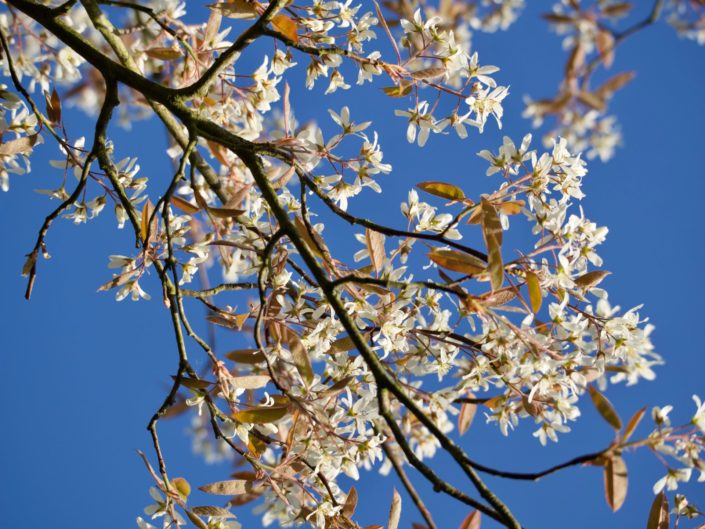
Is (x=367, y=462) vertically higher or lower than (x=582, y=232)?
lower

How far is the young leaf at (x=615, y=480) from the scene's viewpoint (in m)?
1.06

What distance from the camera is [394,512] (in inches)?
55.5

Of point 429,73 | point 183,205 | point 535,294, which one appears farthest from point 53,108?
point 535,294

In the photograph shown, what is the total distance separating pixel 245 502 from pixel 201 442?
1193mm

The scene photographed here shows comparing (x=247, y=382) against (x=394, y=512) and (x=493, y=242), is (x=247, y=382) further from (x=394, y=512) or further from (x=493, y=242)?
(x=493, y=242)

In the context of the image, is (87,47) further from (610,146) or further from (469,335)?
(610,146)

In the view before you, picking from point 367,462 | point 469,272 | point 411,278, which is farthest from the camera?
point 367,462

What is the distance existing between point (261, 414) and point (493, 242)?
0.51m

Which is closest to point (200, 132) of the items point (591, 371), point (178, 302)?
point (178, 302)

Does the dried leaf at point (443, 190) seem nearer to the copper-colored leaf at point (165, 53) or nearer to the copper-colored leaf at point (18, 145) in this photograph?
the copper-colored leaf at point (165, 53)

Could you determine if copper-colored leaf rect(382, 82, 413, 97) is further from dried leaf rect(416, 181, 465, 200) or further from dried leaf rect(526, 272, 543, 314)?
dried leaf rect(526, 272, 543, 314)

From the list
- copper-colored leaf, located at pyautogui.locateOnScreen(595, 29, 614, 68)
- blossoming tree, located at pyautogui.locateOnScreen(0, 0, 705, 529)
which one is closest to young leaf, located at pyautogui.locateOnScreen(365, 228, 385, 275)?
blossoming tree, located at pyautogui.locateOnScreen(0, 0, 705, 529)

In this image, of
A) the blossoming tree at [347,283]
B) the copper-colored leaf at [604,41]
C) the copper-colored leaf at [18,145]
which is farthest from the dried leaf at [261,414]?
the copper-colored leaf at [604,41]

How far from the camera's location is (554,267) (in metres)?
1.42
